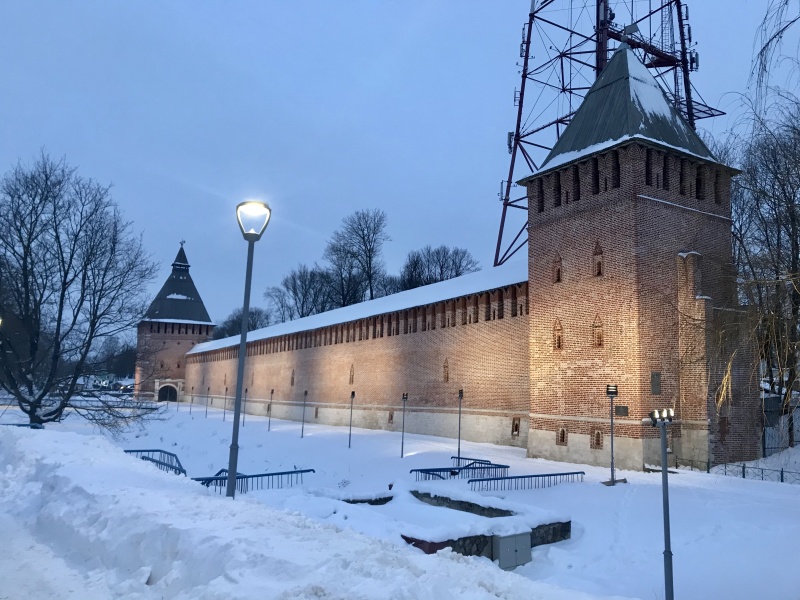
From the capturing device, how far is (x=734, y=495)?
14.0m

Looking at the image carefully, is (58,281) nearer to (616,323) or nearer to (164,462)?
(164,462)

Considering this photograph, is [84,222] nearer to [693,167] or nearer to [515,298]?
[515,298]

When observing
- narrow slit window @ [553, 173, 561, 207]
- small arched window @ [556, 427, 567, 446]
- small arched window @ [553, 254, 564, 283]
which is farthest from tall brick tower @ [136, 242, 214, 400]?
small arched window @ [556, 427, 567, 446]

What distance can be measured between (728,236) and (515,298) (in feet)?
23.5

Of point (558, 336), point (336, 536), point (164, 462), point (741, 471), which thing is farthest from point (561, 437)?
point (336, 536)

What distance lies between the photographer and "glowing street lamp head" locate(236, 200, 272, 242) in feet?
26.9

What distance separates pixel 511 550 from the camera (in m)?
10.6

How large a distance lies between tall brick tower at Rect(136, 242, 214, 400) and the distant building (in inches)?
1666

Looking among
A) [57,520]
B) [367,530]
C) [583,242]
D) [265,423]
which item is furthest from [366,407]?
[57,520]

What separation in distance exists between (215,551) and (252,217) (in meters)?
4.37

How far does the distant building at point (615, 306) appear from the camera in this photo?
18.1m

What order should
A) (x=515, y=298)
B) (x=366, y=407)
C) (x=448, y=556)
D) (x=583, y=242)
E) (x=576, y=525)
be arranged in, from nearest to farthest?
(x=448, y=556) < (x=576, y=525) < (x=583, y=242) < (x=515, y=298) < (x=366, y=407)

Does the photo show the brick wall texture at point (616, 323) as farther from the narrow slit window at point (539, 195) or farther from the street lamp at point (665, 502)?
the street lamp at point (665, 502)

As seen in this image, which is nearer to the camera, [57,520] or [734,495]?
[57,520]
